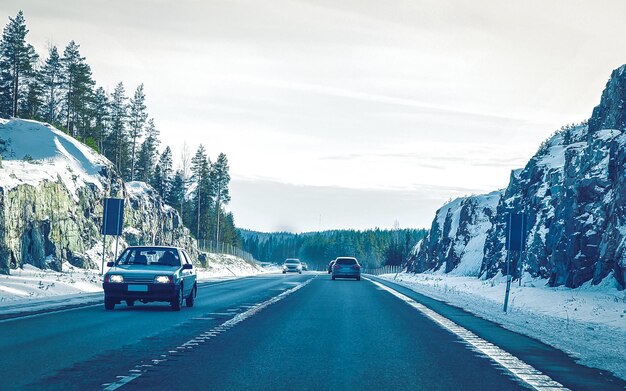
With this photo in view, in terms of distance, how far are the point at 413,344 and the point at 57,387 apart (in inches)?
249

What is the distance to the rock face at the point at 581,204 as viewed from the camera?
3062cm

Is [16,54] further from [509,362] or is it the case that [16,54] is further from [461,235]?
[509,362]

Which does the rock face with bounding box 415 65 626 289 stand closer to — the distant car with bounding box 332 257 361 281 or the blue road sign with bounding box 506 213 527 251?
the blue road sign with bounding box 506 213 527 251

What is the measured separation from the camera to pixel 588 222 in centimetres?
3469

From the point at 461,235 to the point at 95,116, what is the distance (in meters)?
55.1

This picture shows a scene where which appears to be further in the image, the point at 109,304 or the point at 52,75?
the point at 52,75

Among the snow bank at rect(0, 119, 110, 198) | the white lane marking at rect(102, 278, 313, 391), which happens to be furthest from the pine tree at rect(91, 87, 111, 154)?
the white lane marking at rect(102, 278, 313, 391)

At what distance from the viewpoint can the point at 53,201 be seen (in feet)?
146

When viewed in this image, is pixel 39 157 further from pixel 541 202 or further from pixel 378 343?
pixel 378 343

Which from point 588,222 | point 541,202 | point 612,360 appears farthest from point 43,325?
point 541,202

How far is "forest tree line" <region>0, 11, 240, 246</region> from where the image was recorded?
76.4 metres

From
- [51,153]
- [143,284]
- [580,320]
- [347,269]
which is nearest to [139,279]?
[143,284]

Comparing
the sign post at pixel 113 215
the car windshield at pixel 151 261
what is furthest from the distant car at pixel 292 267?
the car windshield at pixel 151 261

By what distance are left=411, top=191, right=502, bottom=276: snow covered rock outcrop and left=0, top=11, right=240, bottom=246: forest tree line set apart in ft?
131
